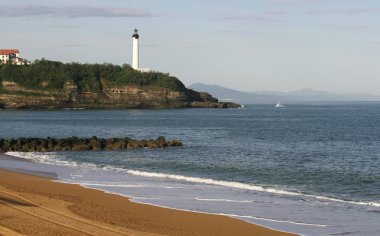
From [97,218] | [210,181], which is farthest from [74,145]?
[97,218]

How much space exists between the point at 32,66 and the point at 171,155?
14701 centimetres

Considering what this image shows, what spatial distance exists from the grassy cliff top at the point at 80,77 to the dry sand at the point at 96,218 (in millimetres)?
153679

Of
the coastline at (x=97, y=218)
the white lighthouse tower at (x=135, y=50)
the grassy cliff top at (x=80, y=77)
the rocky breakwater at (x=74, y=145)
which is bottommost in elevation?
the rocky breakwater at (x=74, y=145)

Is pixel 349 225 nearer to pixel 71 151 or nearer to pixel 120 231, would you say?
pixel 120 231

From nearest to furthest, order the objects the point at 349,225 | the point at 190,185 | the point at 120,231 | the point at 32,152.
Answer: the point at 120,231
the point at 349,225
the point at 190,185
the point at 32,152

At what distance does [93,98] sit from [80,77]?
45.7 feet

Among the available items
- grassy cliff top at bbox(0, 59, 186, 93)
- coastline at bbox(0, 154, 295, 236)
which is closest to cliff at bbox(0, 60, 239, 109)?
grassy cliff top at bbox(0, 59, 186, 93)

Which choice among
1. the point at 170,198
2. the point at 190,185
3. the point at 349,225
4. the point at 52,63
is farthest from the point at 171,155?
the point at 52,63

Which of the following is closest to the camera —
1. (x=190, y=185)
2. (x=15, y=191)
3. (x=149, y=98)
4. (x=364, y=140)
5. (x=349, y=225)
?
(x=349, y=225)

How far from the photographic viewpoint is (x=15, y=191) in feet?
67.4

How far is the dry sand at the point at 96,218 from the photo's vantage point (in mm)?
14164

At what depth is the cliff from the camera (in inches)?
6501

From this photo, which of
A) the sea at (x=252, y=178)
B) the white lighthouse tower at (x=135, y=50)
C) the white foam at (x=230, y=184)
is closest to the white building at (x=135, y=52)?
the white lighthouse tower at (x=135, y=50)

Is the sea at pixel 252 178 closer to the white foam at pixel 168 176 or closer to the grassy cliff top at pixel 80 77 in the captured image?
the white foam at pixel 168 176
